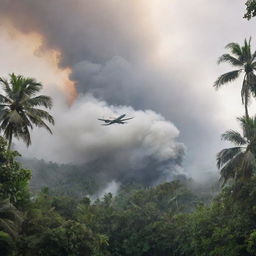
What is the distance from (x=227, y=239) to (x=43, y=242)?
570 inches

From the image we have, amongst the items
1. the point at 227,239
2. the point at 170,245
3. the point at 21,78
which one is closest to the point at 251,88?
the point at 227,239

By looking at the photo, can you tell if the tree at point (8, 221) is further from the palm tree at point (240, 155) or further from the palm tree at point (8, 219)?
the palm tree at point (240, 155)

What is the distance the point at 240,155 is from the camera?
90.8 feet

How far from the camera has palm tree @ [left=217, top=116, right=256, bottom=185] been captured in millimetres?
24764

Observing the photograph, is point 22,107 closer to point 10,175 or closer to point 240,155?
point 10,175

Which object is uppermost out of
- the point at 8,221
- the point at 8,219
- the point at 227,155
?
the point at 227,155

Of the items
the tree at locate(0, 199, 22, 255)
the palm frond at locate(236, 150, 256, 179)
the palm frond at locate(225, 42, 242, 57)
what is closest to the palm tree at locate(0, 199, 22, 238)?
the tree at locate(0, 199, 22, 255)

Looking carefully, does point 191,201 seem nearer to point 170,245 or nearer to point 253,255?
point 170,245

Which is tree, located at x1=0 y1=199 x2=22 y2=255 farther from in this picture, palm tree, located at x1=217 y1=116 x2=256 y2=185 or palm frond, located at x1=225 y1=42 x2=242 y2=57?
palm frond, located at x1=225 y1=42 x2=242 y2=57

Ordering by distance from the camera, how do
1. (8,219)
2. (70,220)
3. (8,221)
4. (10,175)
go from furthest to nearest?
1. (70,220)
2. (10,175)
3. (8,219)
4. (8,221)

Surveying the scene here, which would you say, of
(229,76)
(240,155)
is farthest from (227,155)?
(229,76)

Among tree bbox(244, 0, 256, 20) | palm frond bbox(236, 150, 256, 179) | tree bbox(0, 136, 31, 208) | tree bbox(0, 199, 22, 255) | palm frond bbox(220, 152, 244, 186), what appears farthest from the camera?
palm frond bbox(220, 152, 244, 186)

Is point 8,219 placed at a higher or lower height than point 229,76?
lower

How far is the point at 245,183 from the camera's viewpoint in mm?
26500
